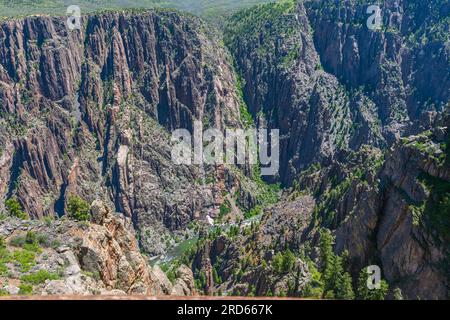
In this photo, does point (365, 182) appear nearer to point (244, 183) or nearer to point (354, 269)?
point (354, 269)

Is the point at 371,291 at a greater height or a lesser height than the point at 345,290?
greater

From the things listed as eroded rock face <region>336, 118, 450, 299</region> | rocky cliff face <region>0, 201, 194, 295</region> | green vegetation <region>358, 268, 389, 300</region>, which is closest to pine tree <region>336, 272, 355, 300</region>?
green vegetation <region>358, 268, 389, 300</region>

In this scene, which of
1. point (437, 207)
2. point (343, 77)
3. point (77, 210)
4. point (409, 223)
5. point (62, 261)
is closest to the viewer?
point (62, 261)

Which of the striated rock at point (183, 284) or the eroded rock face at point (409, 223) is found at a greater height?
the eroded rock face at point (409, 223)

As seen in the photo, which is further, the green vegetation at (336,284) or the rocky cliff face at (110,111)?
the rocky cliff face at (110,111)

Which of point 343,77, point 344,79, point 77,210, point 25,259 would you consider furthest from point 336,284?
point 343,77

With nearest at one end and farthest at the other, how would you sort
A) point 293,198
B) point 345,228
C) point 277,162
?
point 345,228 < point 293,198 < point 277,162

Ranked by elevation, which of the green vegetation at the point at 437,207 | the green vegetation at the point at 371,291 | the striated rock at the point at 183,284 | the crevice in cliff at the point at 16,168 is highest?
the green vegetation at the point at 437,207

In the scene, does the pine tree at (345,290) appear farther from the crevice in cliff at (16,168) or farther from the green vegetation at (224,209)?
the crevice in cliff at (16,168)

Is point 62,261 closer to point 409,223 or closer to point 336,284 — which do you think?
point 336,284

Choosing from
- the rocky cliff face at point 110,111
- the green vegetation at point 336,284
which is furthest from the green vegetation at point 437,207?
the rocky cliff face at point 110,111
